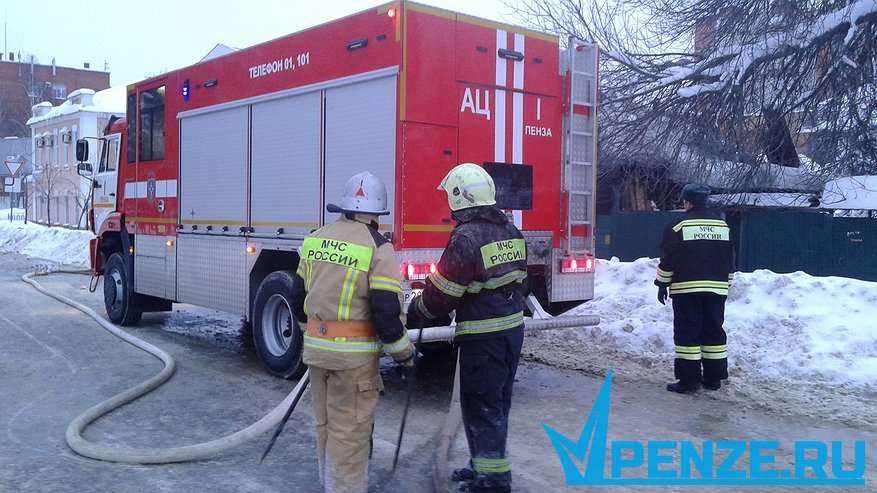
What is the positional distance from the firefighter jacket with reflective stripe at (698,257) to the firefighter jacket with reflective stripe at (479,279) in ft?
10.2

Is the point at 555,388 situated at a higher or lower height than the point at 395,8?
lower

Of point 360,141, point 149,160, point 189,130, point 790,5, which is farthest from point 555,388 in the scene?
point 790,5

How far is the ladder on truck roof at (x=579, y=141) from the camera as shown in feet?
24.4

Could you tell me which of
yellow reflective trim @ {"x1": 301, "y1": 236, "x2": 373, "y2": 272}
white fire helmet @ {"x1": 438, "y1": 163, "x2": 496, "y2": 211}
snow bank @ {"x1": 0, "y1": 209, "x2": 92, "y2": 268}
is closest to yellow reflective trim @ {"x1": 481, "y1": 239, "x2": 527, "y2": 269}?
white fire helmet @ {"x1": 438, "y1": 163, "x2": 496, "y2": 211}

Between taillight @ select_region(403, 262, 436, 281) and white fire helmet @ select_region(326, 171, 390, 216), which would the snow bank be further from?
white fire helmet @ select_region(326, 171, 390, 216)

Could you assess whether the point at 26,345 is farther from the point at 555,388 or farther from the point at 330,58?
the point at 555,388

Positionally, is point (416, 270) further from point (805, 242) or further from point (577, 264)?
point (805, 242)

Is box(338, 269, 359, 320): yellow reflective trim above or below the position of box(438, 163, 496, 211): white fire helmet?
below

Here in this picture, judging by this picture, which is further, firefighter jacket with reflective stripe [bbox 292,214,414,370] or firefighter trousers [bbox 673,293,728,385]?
firefighter trousers [bbox 673,293,728,385]

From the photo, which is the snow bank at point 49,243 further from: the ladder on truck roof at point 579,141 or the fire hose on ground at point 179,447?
the ladder on truck roof at point 579,141

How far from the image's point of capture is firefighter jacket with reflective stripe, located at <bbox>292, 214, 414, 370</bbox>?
158 inches

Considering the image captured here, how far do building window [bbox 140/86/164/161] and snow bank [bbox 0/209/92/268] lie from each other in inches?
482

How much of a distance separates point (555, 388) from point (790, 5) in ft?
24.7

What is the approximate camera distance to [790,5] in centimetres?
1137
